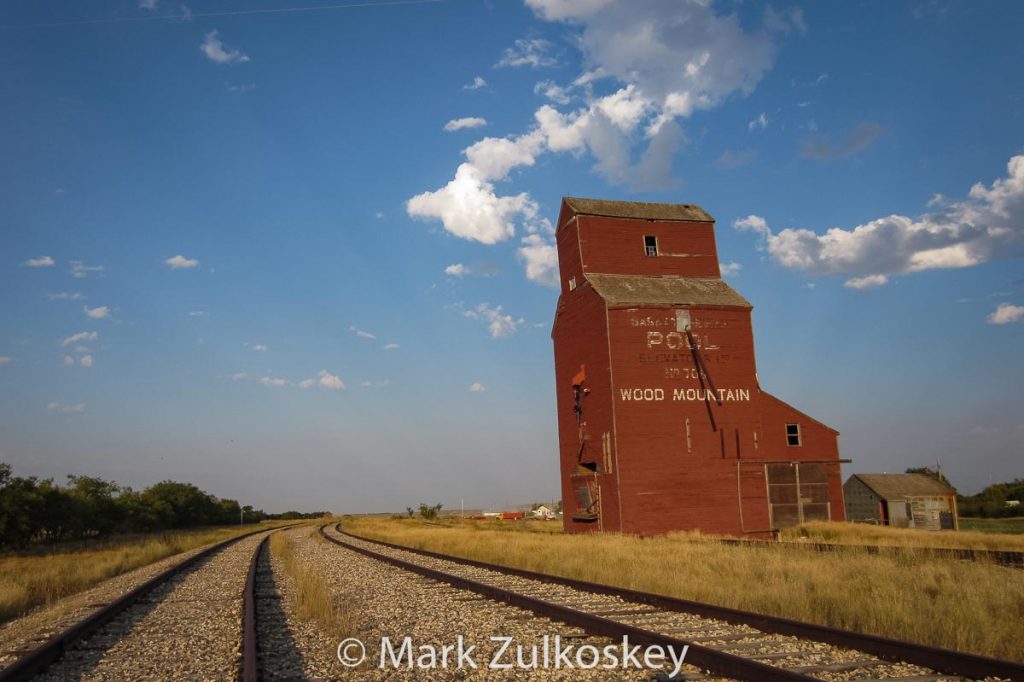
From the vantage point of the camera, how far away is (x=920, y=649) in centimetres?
627

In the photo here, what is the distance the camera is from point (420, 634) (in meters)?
8.40

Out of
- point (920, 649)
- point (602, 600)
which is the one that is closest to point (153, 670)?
point (602, 600)

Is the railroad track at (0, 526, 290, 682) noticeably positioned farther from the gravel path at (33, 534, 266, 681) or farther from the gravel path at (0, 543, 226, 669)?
the gravel path at (0, 543, 226, 669)

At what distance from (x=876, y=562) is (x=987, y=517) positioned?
72.6m

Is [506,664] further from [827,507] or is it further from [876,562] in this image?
[827,507]

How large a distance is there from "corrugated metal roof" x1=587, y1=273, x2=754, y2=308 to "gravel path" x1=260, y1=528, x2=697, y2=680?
20239 mm

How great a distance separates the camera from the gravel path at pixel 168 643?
282 inches

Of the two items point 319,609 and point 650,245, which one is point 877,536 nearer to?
point 650,245

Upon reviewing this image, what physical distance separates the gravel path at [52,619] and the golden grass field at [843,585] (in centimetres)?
847

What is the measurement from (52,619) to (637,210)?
98.5ft

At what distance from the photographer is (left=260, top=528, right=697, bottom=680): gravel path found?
259 inches
